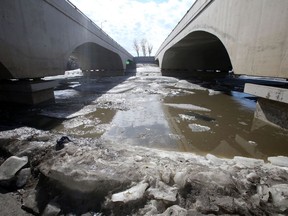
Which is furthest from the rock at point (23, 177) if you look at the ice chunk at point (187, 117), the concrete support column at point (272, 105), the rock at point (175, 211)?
the concrete support column at point (272, 105)

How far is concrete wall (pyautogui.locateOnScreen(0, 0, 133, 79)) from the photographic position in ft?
A: 20.0

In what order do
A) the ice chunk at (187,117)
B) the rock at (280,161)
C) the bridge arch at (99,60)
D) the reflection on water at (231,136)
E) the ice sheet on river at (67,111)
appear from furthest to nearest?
the bridge arch at (99,60) → the ice sheet on river at (67,111) → the ice chunk at (187,117) → the reflection on water at (231,136) → the rock at (280,161)

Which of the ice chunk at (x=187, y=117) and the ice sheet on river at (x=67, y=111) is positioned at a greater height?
the ice sheet on river at (x=67, y=111)

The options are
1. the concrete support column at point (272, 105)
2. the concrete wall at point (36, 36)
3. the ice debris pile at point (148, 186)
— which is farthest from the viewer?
the concrete wall at point (36, 36)

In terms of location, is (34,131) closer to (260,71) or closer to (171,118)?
(171,118)

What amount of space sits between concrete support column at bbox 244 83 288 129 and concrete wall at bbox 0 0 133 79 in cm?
778

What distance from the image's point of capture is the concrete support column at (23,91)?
7.01 metres

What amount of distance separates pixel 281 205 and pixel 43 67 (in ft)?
28.0

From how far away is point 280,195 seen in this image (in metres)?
2.21

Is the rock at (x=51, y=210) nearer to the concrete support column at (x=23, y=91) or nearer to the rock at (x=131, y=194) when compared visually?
the rock at (x=131, y=194)

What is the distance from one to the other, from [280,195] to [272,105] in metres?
4.38

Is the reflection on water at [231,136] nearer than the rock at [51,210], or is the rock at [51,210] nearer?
the rock at [51,210]

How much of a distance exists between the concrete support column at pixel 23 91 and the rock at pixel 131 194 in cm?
622

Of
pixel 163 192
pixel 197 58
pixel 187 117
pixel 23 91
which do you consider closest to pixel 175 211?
pixel 163 192
